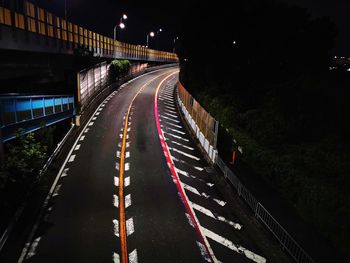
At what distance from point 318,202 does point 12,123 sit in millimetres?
17139

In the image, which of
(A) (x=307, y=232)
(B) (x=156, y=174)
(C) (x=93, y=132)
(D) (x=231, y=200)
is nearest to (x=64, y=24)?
(C) (x=93, y=132)

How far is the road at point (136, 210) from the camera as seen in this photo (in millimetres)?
10930

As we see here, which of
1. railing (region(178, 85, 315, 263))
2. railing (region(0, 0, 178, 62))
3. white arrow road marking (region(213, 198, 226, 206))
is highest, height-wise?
railing (region(0, 0, 178, 62))

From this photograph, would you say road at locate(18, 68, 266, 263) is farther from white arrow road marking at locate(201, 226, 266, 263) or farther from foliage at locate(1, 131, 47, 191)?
foliage at locate(1, 131, 47, 191)

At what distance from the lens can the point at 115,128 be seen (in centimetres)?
2656

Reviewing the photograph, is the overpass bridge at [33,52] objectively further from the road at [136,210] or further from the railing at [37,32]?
the road at [136,210]

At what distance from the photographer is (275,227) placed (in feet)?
38.7

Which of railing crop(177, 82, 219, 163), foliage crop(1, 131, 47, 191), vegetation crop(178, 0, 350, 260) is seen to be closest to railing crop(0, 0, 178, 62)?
foliage crop(1, 131, 47, 191)

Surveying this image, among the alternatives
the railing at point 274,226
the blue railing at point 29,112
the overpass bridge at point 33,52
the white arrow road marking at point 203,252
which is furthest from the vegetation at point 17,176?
the railing at point 274,226

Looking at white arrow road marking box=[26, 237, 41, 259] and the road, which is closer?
white arrow road marking box=[26, 237, 41, 259]

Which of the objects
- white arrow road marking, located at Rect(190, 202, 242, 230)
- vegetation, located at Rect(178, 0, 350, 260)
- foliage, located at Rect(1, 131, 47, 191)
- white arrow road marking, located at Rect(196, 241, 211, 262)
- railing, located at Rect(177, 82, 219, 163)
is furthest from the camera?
railing, located at Rect(177, 82, 219, 163)

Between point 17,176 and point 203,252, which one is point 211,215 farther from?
point 17,176

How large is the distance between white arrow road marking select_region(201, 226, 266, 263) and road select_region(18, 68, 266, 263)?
0.13 ft

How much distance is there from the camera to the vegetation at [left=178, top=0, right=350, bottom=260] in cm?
1270
